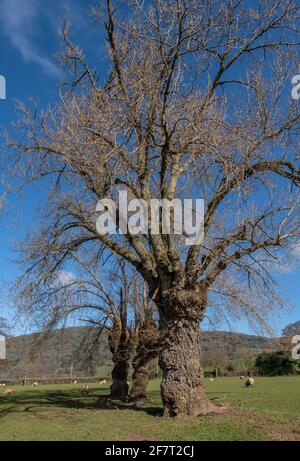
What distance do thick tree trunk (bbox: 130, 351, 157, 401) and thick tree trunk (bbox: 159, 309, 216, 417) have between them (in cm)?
738

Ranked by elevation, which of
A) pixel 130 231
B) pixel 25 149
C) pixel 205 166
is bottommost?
pixel 130 231

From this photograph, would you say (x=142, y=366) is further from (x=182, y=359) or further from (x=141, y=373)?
(x=182, y=359)

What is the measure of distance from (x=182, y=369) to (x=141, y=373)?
8.13 meters

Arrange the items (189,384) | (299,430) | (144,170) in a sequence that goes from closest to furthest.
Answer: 1. (299,430)
2. (189,384)
3. (144,170)

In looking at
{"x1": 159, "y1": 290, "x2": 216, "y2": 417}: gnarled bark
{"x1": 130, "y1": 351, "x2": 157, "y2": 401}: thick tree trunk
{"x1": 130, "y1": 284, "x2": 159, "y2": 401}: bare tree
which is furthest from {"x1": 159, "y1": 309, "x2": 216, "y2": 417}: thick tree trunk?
{"x1": 130, "y1": 351, "x2": 157, "y2": 401}: thick tree trunk

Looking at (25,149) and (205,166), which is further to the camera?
(25,149)

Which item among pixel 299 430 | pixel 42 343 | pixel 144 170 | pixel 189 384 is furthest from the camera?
pixel 42 343

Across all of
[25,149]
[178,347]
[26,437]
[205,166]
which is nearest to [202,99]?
[205,166]

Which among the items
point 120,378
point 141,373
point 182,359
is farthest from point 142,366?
point 182,359

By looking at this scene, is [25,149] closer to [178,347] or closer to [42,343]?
[178,347]

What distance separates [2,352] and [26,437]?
3531 centimetres

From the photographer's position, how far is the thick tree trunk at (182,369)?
36.3 feet

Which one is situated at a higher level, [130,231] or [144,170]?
[144,170]
